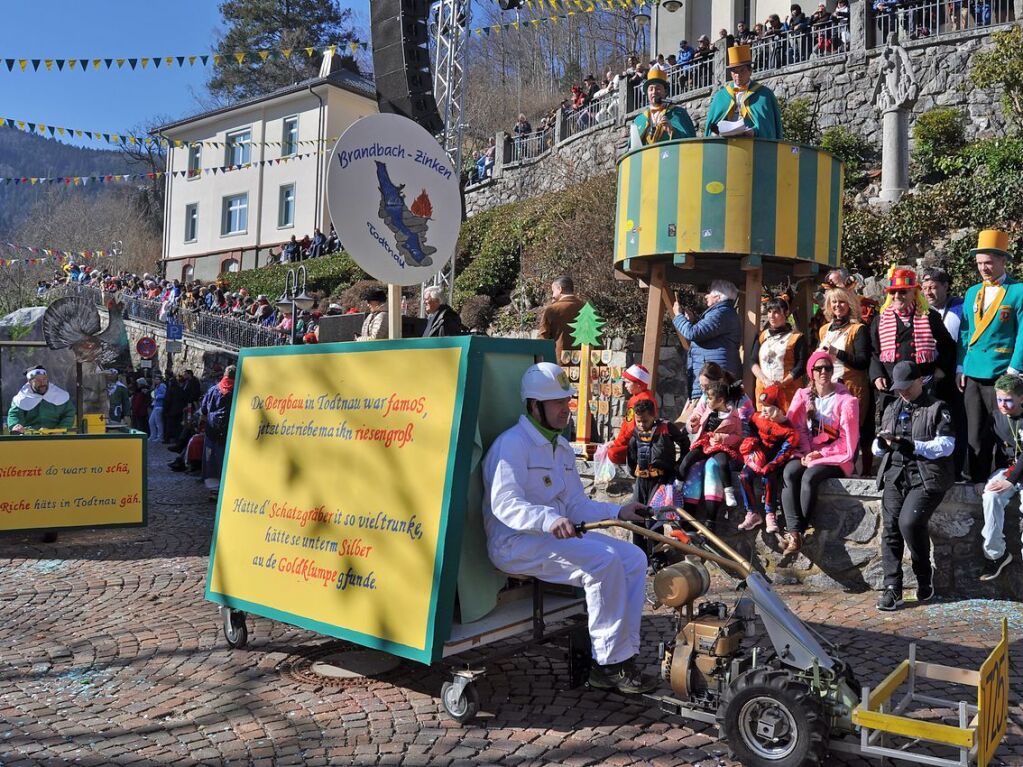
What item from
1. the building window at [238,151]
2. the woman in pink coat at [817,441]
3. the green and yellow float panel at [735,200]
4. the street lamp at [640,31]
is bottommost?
the woman in pink coat at [817,441]

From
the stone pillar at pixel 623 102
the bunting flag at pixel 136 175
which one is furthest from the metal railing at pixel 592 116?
the bunting flag at pixel 136 175

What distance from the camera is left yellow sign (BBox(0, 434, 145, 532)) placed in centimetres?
903

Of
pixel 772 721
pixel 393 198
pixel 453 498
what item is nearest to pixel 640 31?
pixel 393 198

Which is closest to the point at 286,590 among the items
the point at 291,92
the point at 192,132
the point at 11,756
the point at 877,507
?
the point at 11,756

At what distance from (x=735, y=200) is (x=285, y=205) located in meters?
34.1

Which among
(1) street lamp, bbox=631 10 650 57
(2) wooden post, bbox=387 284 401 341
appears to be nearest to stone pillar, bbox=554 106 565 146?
(2) wooden post, bbox=387 284 401 341

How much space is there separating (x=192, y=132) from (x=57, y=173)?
107 m

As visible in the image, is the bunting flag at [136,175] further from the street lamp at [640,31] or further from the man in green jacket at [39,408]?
the street lamp at [640,31]

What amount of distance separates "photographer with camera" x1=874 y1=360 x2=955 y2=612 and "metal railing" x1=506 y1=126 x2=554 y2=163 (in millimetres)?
22966

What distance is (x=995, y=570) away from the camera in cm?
592

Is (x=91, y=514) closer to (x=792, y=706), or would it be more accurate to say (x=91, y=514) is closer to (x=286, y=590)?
(x=286, y=590)

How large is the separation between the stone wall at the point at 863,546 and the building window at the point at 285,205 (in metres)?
34.9

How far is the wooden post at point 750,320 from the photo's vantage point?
827 cm

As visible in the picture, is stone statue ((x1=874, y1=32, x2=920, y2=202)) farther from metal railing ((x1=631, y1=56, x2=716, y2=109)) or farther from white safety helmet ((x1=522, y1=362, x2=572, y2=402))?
white safety helmet ((x1=522, y1=362, x2=572, y2=402))
